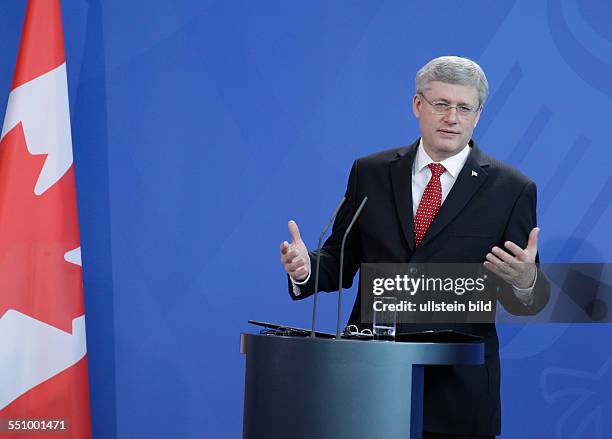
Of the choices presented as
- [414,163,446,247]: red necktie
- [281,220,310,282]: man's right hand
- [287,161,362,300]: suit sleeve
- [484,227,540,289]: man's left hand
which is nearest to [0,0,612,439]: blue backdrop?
[287,161,362,300]: suit sleeve

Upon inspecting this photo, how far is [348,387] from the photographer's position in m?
1.80

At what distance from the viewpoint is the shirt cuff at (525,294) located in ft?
7.16

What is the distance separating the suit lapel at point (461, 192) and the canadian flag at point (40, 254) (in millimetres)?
1780

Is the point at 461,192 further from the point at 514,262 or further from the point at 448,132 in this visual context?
the point at 514,262

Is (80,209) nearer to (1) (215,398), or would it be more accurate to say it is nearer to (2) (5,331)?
(2) (5,331)

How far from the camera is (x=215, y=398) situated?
385 cm

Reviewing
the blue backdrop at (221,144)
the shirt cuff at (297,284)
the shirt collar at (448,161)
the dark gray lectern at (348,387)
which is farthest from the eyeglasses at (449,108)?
the blue backdrop at (221,144)

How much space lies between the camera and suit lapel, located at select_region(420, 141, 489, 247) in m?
2.32

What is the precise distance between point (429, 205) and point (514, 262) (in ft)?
1.31

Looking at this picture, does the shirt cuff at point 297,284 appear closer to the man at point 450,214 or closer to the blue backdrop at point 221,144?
the man at point 450,214

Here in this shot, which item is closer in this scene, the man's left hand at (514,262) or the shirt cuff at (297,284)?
the man's left hand at (514,262)

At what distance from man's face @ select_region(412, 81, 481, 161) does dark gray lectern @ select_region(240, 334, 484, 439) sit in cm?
74

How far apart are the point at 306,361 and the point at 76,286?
1963mm

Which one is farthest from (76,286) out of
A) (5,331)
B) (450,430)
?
(450,430)
